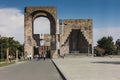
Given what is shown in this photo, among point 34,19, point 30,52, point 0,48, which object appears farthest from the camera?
point 34,19

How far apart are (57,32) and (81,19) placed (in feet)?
30.6

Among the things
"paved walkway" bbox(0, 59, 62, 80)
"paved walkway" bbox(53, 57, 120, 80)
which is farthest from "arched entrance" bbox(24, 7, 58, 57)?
"paved walkway" bbox(0, 59, 62, 80)

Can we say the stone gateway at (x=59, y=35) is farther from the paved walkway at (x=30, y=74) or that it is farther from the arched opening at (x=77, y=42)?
the paved walkway at (x=30, y=74)

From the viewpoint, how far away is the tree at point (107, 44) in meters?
110

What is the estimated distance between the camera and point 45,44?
8862cm

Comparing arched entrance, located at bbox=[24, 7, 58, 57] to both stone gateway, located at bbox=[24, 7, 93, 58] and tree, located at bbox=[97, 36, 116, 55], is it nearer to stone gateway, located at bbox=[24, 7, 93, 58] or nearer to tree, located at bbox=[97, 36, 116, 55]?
stone gateway, located at bbox=[24, 7, 93, 58]

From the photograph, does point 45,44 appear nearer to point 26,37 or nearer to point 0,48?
point 26,37

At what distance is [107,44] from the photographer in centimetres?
11106

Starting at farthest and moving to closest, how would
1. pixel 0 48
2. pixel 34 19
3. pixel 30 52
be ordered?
pixel 34 19 < pixel 30 52 < pixel 0 48

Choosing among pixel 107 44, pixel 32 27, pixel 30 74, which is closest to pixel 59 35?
pixel 32 27

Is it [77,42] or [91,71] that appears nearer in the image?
[91,71]

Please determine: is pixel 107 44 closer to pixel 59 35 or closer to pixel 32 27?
pixel 59 35

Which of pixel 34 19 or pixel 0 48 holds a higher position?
pixel 34 19

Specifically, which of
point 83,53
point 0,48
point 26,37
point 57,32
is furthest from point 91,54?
point 0,48
